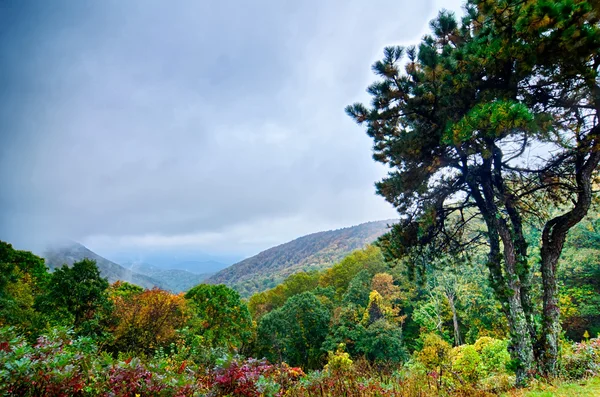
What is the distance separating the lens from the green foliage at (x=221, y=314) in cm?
2012

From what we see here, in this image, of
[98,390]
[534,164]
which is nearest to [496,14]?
[534,164]

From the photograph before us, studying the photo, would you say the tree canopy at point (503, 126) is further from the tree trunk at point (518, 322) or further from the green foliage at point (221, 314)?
the green foliage at point (221, 314)

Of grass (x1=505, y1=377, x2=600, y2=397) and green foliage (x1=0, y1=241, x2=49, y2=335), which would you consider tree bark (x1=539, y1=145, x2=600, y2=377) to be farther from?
green foliage (x1=0, y1=241, x2=49, y2=335)

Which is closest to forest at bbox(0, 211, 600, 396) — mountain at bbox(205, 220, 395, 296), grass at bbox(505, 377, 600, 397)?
grass at bbox(505, 377, 600, 397)

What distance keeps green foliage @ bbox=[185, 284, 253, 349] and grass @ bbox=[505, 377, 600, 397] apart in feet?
63.5

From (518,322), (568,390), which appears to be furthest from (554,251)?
(568,390)

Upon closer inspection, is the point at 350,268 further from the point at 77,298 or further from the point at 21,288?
the point at 21,288

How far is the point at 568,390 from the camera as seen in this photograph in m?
3.90

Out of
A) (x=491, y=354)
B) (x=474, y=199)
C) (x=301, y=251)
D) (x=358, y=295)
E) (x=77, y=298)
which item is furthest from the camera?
(x=301, y=251)

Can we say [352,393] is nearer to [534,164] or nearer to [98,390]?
[98,390]

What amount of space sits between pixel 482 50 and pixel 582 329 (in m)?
21.7

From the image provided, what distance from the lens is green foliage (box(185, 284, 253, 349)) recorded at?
20.1m

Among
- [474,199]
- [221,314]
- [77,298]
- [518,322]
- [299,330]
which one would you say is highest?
[474,199]

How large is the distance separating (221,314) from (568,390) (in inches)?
819
